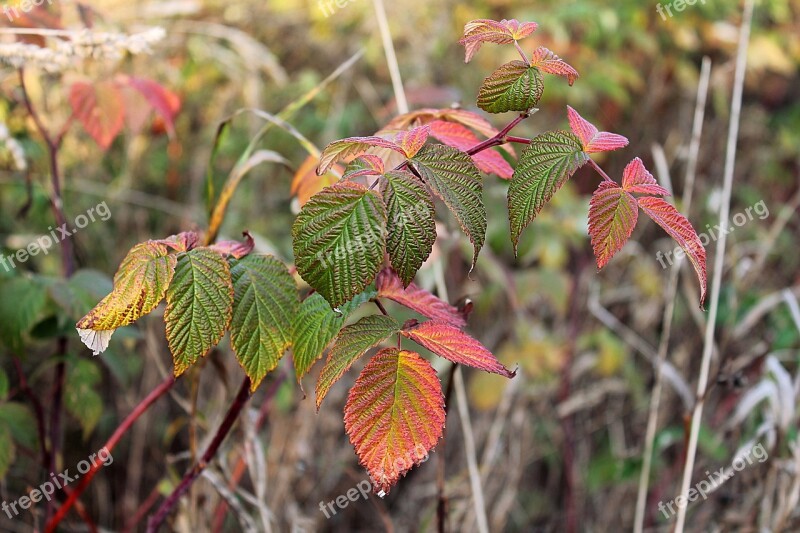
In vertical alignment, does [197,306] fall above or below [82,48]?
below

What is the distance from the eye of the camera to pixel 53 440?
43.0 inches

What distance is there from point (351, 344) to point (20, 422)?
74cm

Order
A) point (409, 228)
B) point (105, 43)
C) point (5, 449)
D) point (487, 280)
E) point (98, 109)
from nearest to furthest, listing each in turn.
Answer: point (409, 228)
point (105, 43)
point (5, 449)
point (98, 109)
point (487, 280)

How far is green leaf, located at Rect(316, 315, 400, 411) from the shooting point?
2.15ft

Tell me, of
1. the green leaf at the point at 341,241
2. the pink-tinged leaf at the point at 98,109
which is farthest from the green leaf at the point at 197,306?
the pink-tinged leaf at the point at 98,109

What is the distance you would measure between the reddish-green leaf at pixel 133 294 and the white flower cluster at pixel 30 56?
14.9 inches

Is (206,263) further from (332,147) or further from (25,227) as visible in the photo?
(25,227)

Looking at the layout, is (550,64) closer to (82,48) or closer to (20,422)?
(82,48)

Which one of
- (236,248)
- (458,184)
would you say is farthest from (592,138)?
(236,248)

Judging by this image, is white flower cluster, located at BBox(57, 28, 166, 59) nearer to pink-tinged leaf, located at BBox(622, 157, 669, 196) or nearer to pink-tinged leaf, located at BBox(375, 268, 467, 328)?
pink-tinged leaf, located at BBox(375, 268, 467, 328)

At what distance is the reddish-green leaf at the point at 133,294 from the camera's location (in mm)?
685

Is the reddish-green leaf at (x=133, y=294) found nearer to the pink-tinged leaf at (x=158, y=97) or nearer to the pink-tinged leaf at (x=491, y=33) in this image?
the pink-tinged leaf at (x=491, y=33)

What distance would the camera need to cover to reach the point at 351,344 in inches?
26.7

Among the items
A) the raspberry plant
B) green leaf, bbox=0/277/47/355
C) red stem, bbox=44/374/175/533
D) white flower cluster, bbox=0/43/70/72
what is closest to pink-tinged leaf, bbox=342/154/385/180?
the raspberry plant
